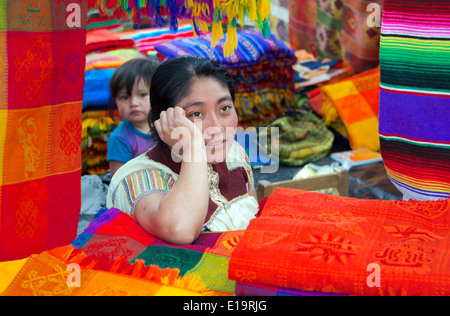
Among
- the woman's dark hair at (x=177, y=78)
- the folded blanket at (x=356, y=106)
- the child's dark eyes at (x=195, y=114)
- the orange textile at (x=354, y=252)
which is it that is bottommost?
the folded blanket at (x=356, y=106)

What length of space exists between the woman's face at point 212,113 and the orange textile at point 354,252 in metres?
0.33

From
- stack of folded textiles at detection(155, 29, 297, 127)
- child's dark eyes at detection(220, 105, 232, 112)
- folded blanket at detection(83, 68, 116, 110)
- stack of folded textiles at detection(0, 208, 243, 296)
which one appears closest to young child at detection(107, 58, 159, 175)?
folded blanket at detection(83, 68, 116, 110)

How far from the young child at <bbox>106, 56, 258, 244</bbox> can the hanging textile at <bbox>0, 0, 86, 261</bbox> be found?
0.19 m

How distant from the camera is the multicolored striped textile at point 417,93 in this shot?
1265mm

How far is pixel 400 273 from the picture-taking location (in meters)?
0.88

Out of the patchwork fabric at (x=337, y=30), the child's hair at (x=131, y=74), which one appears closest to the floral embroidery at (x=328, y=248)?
the child's hair at (x=131, y=74)

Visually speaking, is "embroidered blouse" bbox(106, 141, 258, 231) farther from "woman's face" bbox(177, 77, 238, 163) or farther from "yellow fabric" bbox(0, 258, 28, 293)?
"yellow fabric" bbox(0, 258, 28, 293)

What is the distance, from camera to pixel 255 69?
11.9 feet

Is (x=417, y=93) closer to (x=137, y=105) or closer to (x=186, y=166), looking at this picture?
(x=186, y=166)

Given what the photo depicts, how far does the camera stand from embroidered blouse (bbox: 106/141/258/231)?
1407 millimetres

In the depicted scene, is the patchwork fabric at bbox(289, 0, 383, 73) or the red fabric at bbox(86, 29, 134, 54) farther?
the patchwork fabric at bbox(289, 0, 383, 73)

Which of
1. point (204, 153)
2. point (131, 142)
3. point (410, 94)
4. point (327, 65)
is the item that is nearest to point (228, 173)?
point (204, 153)

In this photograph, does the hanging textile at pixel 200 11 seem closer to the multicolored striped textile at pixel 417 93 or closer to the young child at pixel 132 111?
the multicolored striped textile at pixel 417 93

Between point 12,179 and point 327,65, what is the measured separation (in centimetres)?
352
